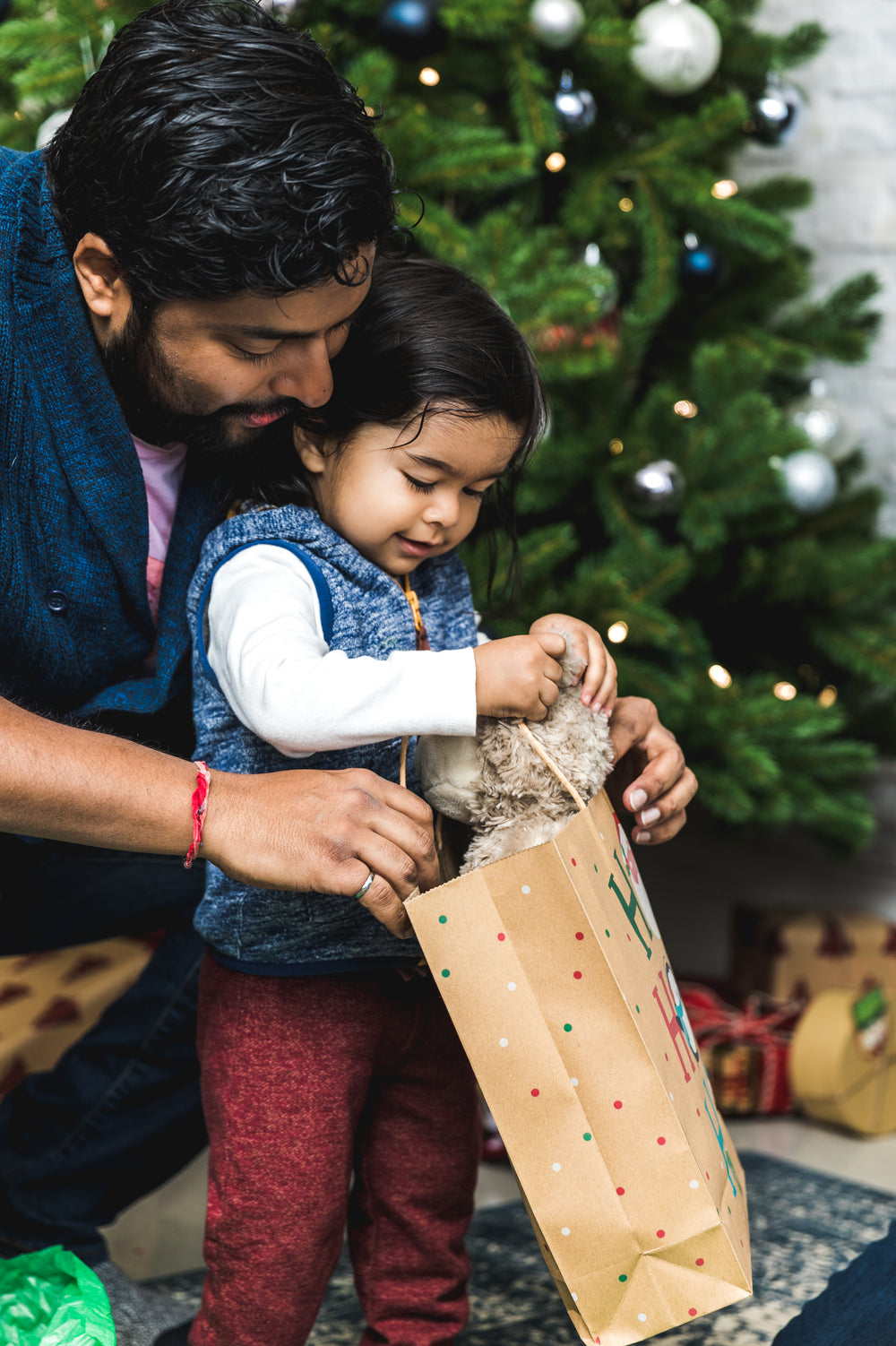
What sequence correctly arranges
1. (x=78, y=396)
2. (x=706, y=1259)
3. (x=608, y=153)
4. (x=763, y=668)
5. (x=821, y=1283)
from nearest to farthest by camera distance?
(x=706, y=1259), (x=78, y=396), (x=821, y=1283), (x=608, y=153), (x=763, y=668)

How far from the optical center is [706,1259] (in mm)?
743

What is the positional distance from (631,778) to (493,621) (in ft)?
1.21

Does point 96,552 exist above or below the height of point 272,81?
below

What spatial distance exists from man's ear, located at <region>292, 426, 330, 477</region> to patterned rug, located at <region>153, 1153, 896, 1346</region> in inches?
33.5

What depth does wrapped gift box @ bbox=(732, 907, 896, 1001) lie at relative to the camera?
204 cm

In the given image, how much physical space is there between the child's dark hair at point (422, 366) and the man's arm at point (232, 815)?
30cm

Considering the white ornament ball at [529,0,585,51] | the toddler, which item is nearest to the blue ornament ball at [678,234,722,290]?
the white ornament ball at [529,0,585,51]

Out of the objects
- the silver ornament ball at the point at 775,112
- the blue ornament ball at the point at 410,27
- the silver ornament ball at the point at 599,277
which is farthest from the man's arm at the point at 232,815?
the silver ornament ball at the point at 775,112

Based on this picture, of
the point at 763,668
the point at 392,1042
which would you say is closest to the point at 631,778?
the point at 392,1042

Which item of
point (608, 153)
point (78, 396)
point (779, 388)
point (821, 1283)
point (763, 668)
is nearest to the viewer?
point (78, 396)

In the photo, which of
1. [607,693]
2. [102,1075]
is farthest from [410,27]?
[102,1075]

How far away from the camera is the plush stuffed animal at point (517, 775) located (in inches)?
32.2

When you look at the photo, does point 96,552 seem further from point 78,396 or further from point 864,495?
point 864,495

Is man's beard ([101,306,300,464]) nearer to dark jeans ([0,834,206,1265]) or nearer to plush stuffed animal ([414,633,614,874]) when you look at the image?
plush stuffed animal ([414,633,614,874])
